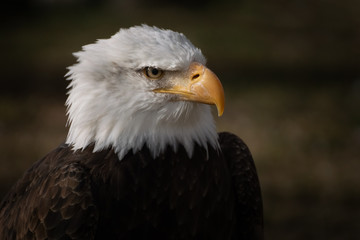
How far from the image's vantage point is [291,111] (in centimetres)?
753

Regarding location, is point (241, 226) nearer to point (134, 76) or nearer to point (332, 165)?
point (134, 76)

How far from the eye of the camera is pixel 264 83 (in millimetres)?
8266

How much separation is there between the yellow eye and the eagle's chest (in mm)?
346

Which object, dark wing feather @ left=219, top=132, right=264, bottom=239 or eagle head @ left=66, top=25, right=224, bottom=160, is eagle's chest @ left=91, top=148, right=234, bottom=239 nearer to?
eagle head @ left=66, top=25, right=224, bottom=160

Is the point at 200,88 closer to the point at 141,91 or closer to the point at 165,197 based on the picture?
the point at 141,91

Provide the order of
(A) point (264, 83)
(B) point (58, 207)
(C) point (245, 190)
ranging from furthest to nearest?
(A) point (264, 83) < (C) point (245, 190) < (B) point (58, 207)

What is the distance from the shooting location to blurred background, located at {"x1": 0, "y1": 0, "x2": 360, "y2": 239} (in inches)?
233

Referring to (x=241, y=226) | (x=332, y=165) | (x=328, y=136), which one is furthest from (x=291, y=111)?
(x=241, y=226)

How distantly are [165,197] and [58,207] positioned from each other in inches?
18.6

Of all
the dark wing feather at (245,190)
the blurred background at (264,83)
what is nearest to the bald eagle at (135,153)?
the dark wing feather at (245,190)

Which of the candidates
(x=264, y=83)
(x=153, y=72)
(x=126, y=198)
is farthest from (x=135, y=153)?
(x=264, y=83)

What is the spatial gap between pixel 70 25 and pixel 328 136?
211 inches

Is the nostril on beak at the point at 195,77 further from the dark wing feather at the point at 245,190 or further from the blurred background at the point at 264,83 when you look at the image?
the blurred background at the point at 264,83

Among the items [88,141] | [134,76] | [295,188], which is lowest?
[295,188]
